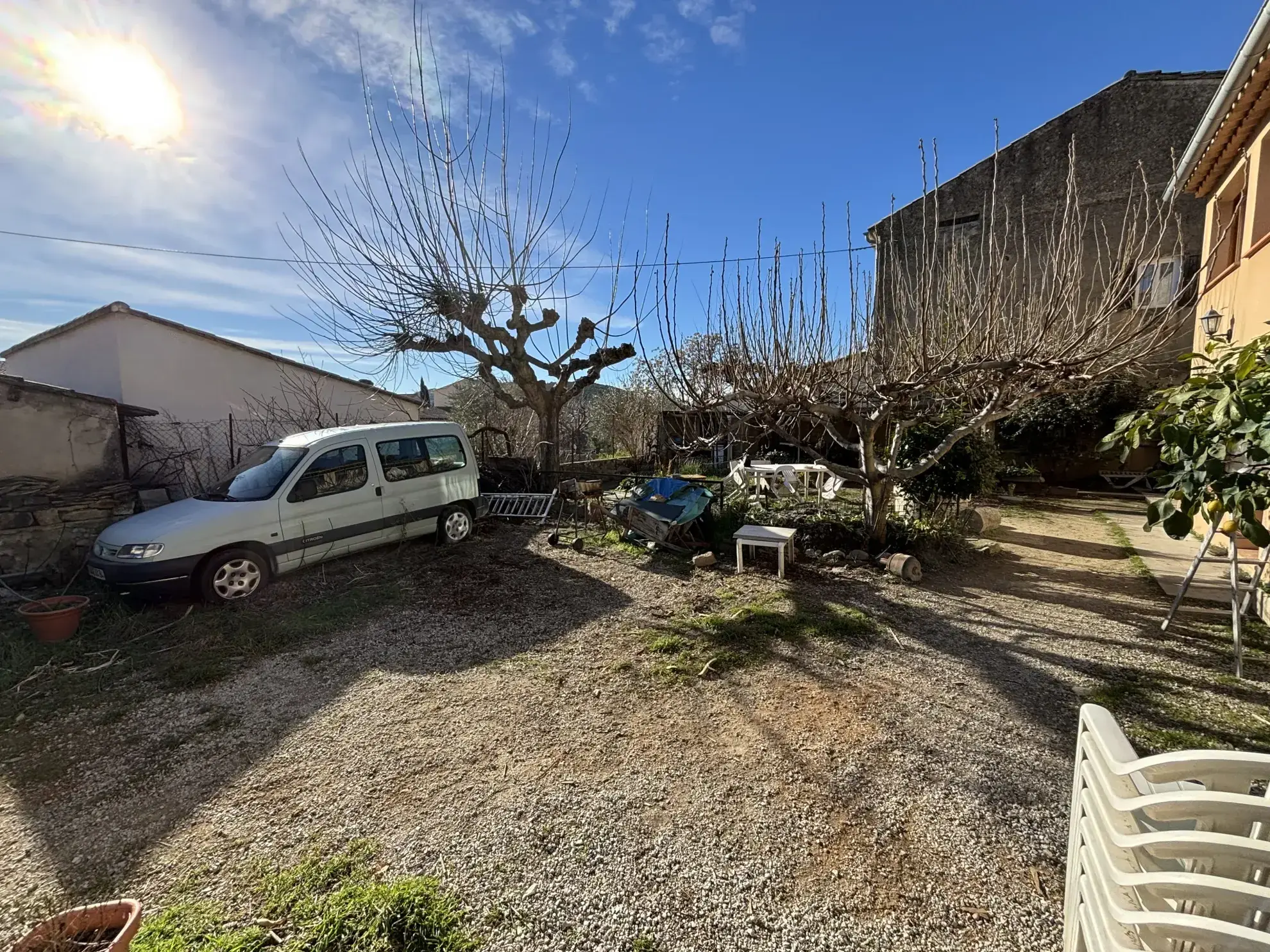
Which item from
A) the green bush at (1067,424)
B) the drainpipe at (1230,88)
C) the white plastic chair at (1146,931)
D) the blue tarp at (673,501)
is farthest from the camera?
the green bush at (1067,424)

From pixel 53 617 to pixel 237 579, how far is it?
1.32 m

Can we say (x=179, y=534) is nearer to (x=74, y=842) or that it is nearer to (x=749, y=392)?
(x=74, y=842)

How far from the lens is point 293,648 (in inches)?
184

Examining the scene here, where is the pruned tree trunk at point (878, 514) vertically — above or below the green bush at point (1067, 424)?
below

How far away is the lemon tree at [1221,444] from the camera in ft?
6.14

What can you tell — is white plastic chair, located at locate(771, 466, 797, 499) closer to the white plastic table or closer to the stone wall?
the white plastic table

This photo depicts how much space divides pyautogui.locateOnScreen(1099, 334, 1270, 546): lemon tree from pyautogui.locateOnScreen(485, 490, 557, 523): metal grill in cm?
851

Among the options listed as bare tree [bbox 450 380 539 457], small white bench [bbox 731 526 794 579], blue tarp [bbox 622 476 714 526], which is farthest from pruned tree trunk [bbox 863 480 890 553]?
bare tree [bbox 450 380 539 457]

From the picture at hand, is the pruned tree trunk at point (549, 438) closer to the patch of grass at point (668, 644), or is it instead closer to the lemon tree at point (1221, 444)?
the patch of grass at point (668, 644)

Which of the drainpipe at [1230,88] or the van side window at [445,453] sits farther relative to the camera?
the van side window at [445,453]

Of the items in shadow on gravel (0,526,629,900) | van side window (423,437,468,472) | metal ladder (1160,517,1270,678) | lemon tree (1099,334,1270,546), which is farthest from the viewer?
van side window (423,437,468,472)

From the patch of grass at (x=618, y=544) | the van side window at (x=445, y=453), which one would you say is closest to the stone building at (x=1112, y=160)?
the patch of grass at (x=618, y=544)

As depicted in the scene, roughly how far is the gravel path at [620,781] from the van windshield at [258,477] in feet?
7.56

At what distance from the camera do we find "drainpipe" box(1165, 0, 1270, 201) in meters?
4.99
